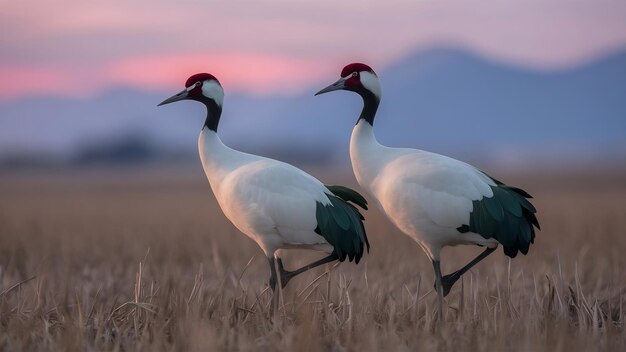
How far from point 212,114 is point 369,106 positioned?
1233 millimetres

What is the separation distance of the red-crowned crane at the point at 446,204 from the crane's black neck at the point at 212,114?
1.36m

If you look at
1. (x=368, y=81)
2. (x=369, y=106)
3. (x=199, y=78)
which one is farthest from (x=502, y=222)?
(x=199, y=78)

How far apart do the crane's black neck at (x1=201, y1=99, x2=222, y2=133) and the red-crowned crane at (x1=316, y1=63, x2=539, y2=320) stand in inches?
53.6

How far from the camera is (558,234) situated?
12977mm

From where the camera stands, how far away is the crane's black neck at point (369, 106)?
669 centimetres

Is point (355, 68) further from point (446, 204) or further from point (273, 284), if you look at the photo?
point (273, 284)

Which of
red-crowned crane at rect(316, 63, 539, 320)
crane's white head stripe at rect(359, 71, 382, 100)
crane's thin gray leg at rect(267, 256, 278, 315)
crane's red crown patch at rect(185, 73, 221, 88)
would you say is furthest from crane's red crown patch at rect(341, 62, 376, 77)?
crane's thin gray leg at rect(267, 256, 278, 315)

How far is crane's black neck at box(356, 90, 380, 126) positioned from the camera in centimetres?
669

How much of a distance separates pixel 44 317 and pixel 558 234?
9.07 m

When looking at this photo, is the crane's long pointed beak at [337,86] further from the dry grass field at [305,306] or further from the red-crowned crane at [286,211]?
the dry grass field at [305,306]

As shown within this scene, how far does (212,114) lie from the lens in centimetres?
702

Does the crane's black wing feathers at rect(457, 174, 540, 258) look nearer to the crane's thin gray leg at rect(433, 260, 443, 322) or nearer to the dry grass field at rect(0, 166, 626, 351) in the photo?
the dry grass field at rect(0, 166, 626, 351)

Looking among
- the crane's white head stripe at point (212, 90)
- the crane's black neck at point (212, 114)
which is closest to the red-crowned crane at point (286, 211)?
the crane's black neck at point (212, 114)

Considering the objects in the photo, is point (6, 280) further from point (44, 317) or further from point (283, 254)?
point (283, 254)
